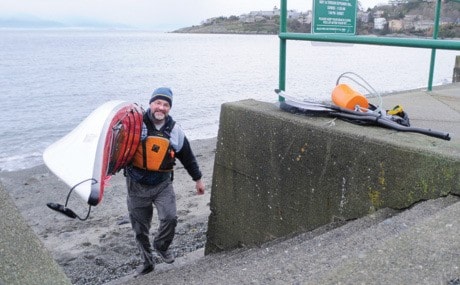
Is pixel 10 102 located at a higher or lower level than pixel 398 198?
lower

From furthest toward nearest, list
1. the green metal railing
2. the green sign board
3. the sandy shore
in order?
the sandy shore
the green sign board
the green metal railing

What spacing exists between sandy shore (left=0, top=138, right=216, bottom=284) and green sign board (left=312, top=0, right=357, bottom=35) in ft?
10.6

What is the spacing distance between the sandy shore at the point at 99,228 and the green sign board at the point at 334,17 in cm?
324

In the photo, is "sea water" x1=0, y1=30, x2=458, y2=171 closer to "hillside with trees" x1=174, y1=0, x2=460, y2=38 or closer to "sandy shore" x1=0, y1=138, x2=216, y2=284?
"sandy shore" x1=0, y1=138, x2=216, y2=284

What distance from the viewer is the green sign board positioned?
441cm

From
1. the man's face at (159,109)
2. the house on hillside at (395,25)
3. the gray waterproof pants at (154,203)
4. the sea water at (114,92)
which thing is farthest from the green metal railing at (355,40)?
the sea water at (114,92)

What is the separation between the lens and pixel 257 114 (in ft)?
13.5

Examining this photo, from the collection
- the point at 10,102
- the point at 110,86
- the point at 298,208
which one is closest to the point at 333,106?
the point at 298,208

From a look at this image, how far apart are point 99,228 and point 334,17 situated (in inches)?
206

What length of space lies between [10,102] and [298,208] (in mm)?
27831

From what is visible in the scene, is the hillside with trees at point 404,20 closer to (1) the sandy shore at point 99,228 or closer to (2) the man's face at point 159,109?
(2) the man's face at point 159,109

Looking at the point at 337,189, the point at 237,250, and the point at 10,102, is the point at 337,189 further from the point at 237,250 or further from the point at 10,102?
the point at 10,102

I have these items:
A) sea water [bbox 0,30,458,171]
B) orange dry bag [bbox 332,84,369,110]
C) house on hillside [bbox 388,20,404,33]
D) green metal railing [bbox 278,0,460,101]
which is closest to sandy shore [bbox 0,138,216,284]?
green metal railing [bbox 278,0,460,101]

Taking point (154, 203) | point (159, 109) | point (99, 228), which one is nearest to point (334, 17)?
point (159, 109)
